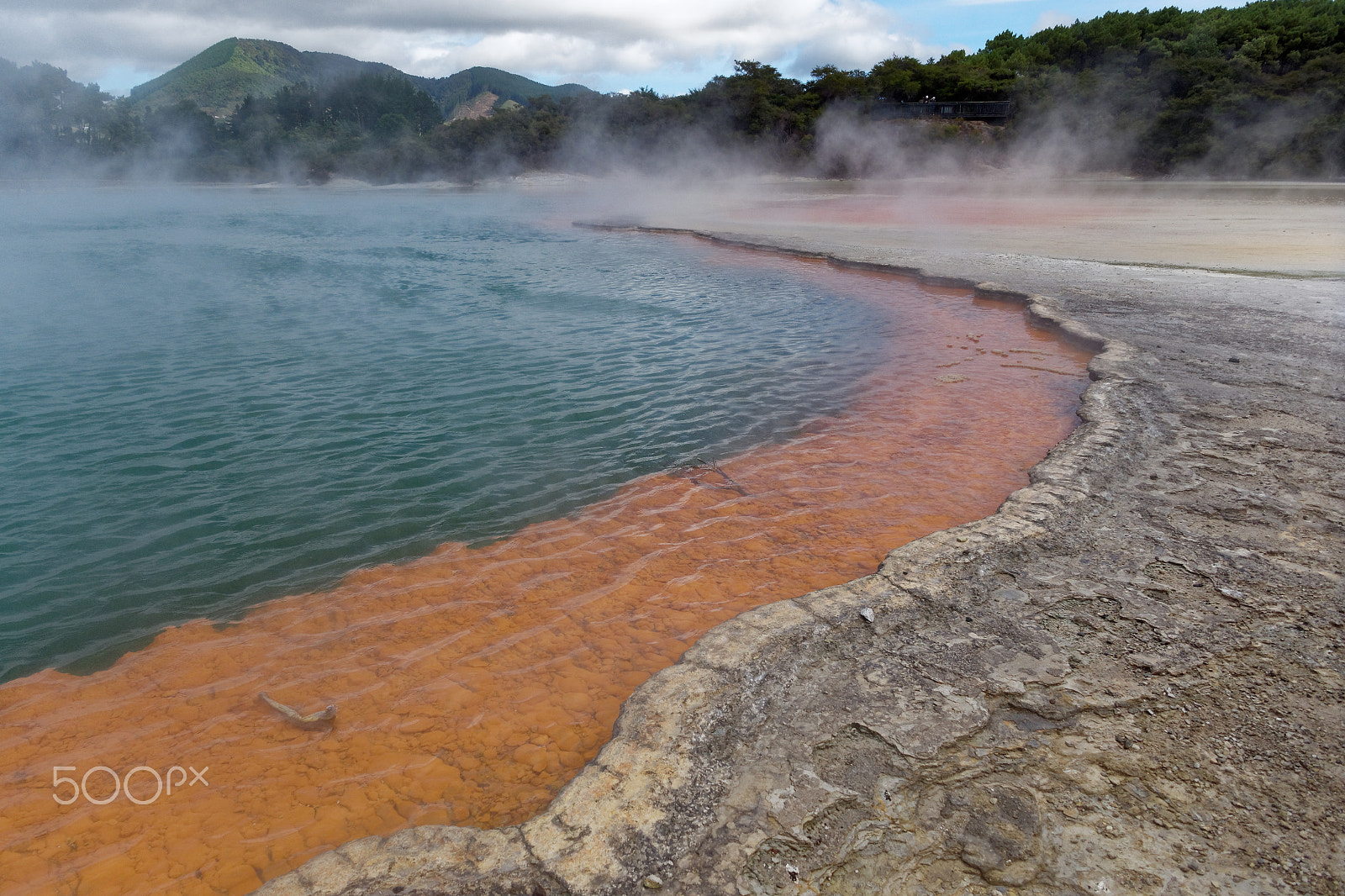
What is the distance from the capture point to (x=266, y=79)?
13488 cm

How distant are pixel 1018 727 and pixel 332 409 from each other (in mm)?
5164

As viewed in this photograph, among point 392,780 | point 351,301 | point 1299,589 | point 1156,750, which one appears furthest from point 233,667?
point 351,301

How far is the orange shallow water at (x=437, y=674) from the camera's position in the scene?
2.06 metres

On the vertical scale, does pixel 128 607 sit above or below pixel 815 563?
below

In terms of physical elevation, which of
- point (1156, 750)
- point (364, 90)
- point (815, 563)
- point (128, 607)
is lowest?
point (128, 607)

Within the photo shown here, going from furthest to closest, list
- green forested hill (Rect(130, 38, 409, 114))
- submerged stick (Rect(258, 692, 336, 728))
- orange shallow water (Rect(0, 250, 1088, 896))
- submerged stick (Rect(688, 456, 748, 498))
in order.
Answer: green forested hill (Rect(130, 38, 409, 114)), submerged stick (Rect(688, 456, 748, 498)), submerged stick (Rect(258, 692, 336, 728)), orange shallow water (Rect(0, 250, 1088, 896))

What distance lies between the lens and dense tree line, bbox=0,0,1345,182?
26.2m

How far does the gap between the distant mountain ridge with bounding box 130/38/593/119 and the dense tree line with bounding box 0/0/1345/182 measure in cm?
4154

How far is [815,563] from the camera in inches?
130

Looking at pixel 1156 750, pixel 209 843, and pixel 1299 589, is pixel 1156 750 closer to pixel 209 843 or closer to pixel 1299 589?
pixel 1299 589

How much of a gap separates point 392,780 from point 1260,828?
2275 millimetres

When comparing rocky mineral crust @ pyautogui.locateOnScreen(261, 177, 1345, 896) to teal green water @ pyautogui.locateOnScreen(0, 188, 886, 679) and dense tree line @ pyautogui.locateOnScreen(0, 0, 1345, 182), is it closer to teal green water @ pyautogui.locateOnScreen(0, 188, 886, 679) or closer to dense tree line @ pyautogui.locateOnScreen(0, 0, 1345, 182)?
teal green water @ pyautogui.locateOnScreen(0, 188, 886, 679)

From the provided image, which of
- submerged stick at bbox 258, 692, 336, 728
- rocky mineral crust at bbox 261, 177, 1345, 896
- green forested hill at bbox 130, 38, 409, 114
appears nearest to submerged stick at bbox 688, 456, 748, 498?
rocky mineral crust at bbox 261, 177, 1345, 896

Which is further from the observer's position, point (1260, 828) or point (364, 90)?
point (364, 90)
